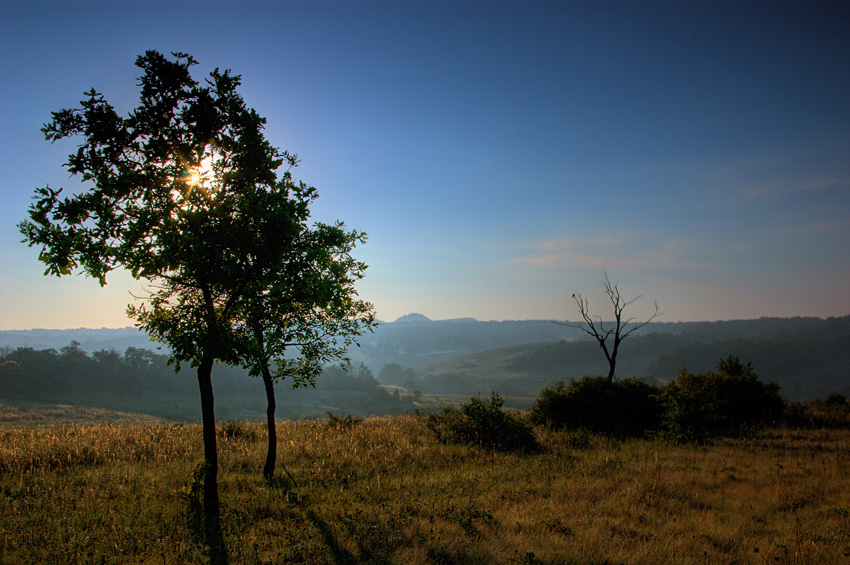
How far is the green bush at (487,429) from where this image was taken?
54.8 ft

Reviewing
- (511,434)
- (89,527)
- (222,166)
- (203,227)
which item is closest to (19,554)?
(89,527)

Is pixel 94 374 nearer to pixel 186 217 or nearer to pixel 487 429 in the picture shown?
pixel 487 429

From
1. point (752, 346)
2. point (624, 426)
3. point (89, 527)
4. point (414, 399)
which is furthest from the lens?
point (752, 346)

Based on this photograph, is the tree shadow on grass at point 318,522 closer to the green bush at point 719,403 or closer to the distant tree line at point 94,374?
the green bush at point 719,403

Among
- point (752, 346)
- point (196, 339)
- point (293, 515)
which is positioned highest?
point (196, 339)

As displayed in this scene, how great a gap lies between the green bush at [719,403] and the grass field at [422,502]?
1.91 metres

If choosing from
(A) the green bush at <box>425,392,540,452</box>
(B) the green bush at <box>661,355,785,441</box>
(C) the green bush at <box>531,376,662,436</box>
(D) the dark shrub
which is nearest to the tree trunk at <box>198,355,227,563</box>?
(A) the green bush at <box>425,392,540,452</box>

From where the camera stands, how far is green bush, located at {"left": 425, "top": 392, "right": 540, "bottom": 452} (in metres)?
16.7

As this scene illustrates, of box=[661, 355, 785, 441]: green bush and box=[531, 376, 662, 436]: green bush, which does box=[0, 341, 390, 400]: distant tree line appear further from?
box=[661, 355, 785, 441]: green bush

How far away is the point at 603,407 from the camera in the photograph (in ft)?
70.4

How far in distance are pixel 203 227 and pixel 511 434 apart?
14313mm

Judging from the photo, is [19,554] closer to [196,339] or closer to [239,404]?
[196,339]

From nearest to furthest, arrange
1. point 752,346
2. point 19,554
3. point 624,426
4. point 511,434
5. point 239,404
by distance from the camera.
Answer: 1. point 19,554
2. point 511,434
3. point 624,426
4. point 239,404
5. point 752,346

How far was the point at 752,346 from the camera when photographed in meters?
168
